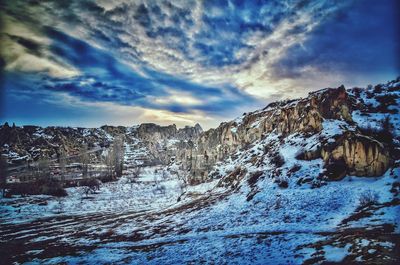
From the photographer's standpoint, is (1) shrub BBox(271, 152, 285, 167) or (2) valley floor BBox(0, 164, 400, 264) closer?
(2) valley floor BBox(0, 164, 400, 264)

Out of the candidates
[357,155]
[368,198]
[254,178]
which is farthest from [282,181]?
[368,198]

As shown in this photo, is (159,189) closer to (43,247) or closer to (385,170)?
(43,247)

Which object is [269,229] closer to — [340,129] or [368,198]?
[368,198]

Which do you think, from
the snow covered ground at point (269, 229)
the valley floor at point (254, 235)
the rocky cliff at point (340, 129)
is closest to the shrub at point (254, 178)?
the snow covered ground at point (269, 229)

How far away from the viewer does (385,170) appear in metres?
24.7

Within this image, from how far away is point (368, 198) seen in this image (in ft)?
65.5

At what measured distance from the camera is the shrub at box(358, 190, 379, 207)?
1952 cm

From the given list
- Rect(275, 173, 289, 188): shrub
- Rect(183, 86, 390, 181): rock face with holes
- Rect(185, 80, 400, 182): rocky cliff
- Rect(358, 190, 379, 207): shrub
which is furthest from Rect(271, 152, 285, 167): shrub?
Rect(358, 190, 379, 207): shrub

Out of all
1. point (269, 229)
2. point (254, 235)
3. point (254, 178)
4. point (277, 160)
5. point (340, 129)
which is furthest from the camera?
point (277, 160)

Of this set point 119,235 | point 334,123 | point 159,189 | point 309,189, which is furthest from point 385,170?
point 159,189

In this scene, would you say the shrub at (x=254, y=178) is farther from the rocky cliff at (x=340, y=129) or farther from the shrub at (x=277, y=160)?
the rocky cliff at (x=340, y=129)

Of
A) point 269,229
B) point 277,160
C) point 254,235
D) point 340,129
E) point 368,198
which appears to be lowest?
point 254,235

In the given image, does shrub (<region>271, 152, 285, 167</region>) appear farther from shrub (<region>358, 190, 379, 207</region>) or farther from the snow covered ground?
shrub (<region>358, 190, 379, 207</region>)

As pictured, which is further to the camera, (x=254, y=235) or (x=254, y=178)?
(x=254, y=178)
